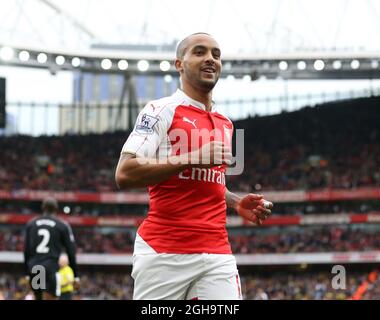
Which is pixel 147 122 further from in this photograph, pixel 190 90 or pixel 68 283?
pixel 68 283

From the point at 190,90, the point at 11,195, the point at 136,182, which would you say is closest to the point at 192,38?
the point at 190,90

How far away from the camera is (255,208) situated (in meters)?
3.73

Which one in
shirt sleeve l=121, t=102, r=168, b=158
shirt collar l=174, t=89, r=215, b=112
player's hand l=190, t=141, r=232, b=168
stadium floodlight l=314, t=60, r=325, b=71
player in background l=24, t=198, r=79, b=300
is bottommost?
player in background l=24, t=198, r=79, b=300

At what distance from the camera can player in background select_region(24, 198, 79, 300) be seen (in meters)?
7.53

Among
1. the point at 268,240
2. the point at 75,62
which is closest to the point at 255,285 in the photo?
the point at 268,240

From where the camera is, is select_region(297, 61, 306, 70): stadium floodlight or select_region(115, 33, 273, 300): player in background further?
select_region(297, 61, 306, 70): stadium floodlight

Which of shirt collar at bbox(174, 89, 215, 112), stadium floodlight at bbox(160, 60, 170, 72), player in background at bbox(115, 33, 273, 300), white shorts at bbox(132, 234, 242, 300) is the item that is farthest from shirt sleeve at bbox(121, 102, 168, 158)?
stadium floodlight at bbox(160, 60, 170, 72)

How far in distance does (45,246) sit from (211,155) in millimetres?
4889

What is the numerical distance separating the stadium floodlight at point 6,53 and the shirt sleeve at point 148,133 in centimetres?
2479

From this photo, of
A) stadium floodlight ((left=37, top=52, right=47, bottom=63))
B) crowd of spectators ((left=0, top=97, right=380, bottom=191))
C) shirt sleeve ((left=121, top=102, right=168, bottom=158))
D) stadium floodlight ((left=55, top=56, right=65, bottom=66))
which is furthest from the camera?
crowd of spectators ((left=0, top=97, right=380, bottom=191))

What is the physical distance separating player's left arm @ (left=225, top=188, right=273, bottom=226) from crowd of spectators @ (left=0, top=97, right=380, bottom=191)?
27.9 meters

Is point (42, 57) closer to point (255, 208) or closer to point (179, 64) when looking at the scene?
point (179, 64)

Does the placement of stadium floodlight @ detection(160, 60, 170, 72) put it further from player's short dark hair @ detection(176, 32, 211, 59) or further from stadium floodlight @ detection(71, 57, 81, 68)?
player's short dark hair @ detection(176, 32, 211, 59)

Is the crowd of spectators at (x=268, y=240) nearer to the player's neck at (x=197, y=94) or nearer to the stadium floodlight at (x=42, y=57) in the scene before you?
the stadium floodlight at (x=42, y=57)
